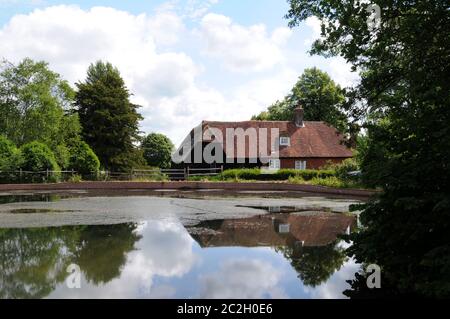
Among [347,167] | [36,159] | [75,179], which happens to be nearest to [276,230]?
[347,167]

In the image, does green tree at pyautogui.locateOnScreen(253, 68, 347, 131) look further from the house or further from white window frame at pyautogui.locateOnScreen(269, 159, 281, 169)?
white window frame at pyautogui.locateOnScreen(269, 159, 281, 169)

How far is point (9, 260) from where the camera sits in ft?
27.2

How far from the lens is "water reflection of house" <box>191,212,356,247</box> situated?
34.5 ft

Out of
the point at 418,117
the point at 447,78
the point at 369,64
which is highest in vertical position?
the point at 369,64

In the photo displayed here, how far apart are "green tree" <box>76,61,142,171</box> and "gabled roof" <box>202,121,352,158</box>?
11542 mm

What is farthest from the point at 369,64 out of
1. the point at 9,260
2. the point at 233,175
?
the point at 233,175

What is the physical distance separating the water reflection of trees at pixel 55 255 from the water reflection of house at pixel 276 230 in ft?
6.90

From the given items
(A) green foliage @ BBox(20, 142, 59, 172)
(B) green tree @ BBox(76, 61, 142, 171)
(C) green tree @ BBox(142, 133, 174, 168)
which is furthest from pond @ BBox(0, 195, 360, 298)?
(C) green tree @ BBox(142, 133, 174, 168)

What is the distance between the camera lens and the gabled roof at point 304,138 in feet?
151

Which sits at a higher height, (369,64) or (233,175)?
(369,64)

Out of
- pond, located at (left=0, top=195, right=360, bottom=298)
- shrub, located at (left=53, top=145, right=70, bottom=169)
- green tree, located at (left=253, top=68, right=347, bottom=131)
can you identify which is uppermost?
green tree, located at (left=253, top=68, right=347, bottom=131)

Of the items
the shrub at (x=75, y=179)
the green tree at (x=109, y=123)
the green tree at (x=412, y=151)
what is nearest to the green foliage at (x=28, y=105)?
the green tree at (x=109, y=123)

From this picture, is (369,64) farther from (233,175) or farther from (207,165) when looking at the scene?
(207,165)
